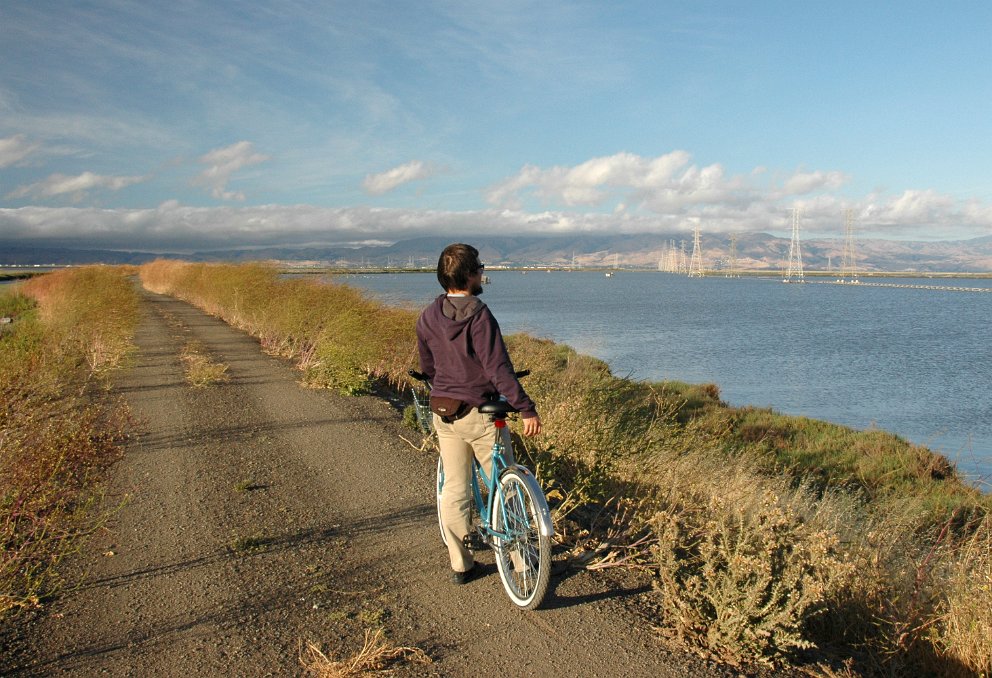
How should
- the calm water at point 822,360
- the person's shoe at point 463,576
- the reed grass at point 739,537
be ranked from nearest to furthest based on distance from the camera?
1. the reed grass at point 739,537
2. the person's shoe at point 463,576
3. the calm water at point 822,360

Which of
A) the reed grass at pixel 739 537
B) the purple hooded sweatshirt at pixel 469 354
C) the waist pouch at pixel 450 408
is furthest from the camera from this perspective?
the waist pouch at pixel 450 408

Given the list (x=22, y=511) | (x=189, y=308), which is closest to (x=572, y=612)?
(x=22, y=511)

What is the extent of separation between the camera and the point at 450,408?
451cm

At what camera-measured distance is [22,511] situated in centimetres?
494

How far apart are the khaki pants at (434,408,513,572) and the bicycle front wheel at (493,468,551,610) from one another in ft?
0.62

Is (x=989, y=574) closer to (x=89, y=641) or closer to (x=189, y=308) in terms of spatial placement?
(x=89, y=641)

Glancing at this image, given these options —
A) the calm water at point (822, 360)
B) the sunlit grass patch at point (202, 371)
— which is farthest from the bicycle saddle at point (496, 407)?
the calm water at point (822, 360)

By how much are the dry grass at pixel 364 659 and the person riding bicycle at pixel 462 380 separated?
0.89 m

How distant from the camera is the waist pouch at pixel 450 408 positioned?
4.50m

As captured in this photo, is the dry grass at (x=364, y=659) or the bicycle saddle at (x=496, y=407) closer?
the dry grass at (x=364, y=659)

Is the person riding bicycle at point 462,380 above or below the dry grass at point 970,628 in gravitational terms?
above

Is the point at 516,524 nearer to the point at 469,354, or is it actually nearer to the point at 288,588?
the point at 469,354

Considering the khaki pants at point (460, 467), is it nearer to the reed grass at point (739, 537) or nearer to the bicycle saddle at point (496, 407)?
the bicycle saddle at point (496, 407)

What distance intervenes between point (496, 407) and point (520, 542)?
0.84 metres
